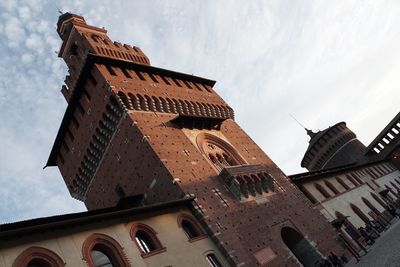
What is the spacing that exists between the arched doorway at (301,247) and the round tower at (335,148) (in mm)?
27650

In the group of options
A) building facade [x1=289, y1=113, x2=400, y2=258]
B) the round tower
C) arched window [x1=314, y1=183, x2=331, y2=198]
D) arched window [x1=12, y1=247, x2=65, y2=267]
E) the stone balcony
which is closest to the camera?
arched window [x1=12, y1=247, x2=65, y2=267]

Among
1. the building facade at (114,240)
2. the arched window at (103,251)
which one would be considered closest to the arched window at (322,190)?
the building facade at (114,240)

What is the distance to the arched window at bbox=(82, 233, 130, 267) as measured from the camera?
11398 mm

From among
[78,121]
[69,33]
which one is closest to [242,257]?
[78,121]

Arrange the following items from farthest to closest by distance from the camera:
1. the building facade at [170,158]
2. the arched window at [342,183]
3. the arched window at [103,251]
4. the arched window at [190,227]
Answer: the arched window at [342,183] → the building facade at [170,158] → the arched window at [190,227] → the arched window at [103,251]

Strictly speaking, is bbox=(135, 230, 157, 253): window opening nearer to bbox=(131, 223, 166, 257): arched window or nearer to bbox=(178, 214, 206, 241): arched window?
bbox=(131, 223, 166, 257): arched window

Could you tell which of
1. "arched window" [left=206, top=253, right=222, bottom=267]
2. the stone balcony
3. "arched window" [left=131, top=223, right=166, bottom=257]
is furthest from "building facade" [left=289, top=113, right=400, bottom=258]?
"arched window" [left=131, top=223, right=166, bottom=257]

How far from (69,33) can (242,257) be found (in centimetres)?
1729

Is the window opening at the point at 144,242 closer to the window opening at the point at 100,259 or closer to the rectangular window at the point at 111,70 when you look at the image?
the window opening at the point at 100,259

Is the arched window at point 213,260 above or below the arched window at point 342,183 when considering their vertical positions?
below

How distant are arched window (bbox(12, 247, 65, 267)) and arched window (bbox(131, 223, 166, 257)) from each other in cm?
274

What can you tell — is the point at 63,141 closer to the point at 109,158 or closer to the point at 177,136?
the point at 109,158

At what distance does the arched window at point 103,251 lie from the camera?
11398 millimetres

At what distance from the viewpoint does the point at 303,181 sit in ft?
86.6
